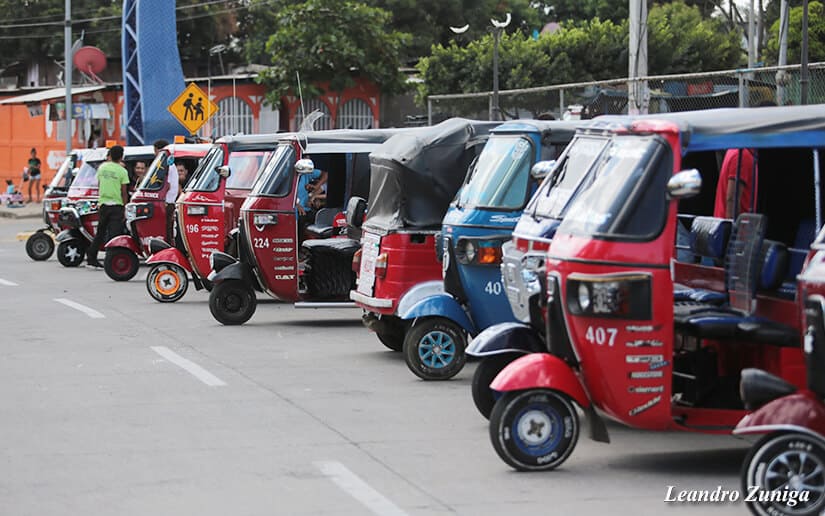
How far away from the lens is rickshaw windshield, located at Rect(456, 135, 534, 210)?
36.8 ft

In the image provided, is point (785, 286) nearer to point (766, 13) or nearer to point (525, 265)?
point (525, 265)

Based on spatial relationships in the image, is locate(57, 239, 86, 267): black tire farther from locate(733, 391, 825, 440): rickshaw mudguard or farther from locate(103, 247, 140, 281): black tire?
locate(733, 391, 825, 440): rickshaw mudguard

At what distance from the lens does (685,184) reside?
748cm

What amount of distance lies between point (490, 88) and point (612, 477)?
106 ft

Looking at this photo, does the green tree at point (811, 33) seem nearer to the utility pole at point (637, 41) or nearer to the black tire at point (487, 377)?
the utility pole at point (637, 41)

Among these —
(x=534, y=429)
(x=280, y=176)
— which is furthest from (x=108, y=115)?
A: (x=534, y=429)

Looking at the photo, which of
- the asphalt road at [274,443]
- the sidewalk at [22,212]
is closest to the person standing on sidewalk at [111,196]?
the asphalt road at [274,443]

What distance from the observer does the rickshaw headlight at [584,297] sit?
7.75 m

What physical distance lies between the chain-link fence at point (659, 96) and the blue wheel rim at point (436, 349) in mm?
5419

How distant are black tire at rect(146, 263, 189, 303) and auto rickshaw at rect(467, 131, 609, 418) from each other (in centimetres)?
975

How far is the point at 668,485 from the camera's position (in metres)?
7.79

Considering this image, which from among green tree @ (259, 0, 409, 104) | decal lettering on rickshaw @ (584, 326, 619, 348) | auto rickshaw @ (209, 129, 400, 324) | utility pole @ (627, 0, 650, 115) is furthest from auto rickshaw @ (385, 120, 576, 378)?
green tree @ (259, 0, 409, 104)

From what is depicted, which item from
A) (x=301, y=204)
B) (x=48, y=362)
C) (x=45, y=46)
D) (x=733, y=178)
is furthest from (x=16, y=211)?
(x=733, y=178)

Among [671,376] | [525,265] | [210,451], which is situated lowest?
[210,451]
